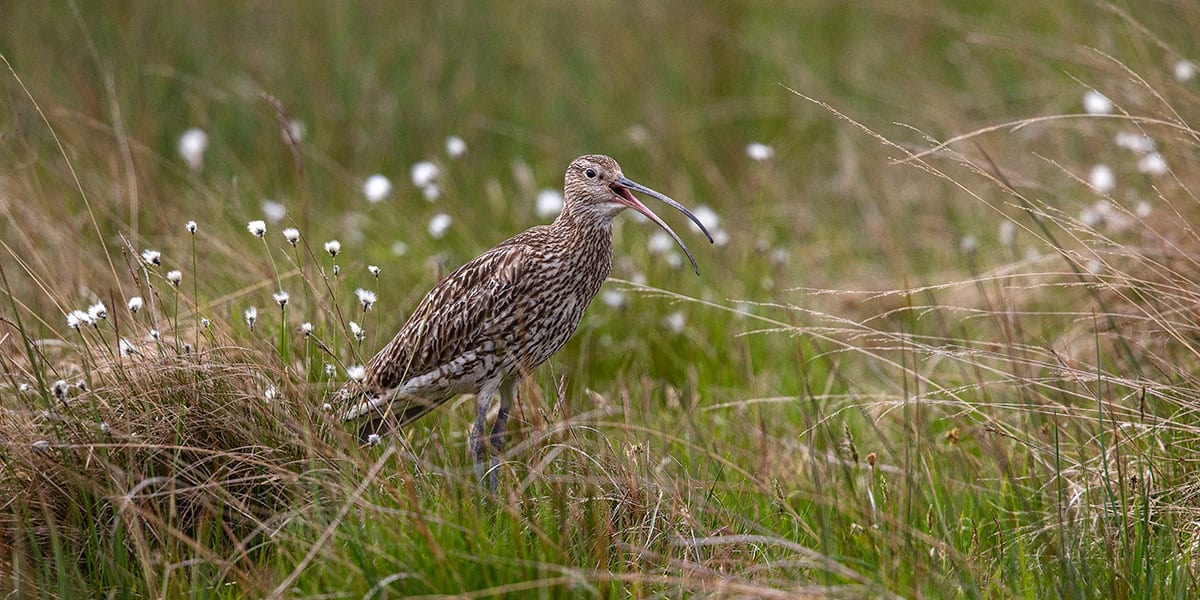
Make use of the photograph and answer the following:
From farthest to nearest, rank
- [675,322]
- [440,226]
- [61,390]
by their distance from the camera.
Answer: [440,226] < [675,322] < [61,390]

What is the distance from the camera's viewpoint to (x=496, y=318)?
4.88 m

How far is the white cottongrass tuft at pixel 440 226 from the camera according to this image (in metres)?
6.50

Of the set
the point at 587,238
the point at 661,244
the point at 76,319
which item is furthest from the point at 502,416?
the point at 661,244

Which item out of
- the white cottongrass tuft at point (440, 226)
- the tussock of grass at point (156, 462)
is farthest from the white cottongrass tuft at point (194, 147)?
the tussock of grass at point (156, 462)

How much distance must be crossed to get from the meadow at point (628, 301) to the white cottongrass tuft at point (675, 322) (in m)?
0.04

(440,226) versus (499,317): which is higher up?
(440,226)

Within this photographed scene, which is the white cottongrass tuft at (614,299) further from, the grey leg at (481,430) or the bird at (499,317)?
the grey leg at (481,430)

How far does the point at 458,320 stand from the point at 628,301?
1450mm

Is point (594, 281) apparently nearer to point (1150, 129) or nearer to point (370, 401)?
point (370, 401)

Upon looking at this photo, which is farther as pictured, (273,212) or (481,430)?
(273,212)

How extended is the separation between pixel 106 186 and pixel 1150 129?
4776 mm

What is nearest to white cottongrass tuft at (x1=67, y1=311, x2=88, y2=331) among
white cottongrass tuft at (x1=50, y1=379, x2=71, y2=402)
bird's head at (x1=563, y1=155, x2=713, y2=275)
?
white cottongrass tuft at (x1=50, y1=379, x2=71, y2=402)

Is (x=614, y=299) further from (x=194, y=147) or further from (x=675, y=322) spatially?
(x=194, y=147)

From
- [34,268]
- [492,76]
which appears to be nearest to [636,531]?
[34,268]
